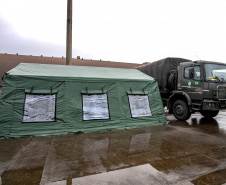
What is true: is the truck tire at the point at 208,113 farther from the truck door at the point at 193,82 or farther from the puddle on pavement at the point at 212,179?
the puddle on pavement at the point at 212,179

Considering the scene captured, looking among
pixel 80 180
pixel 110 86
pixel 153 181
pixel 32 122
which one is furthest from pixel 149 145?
pixel 32 122

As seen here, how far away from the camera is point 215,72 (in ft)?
20.6

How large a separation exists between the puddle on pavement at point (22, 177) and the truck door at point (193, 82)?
603cm

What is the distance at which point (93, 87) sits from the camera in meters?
5.66

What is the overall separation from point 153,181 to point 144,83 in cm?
436

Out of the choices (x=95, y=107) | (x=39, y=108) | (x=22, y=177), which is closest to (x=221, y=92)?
(x=95, y=107)

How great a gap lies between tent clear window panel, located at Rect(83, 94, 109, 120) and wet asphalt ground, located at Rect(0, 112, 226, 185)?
0.64 metres

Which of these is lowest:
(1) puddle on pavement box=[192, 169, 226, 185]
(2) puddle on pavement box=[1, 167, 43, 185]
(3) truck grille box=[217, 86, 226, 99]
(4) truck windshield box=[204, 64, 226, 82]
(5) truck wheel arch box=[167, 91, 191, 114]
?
(1) puddle on pavement box=[192, 169, 226, 185]

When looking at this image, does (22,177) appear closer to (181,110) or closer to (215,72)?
(181,110)

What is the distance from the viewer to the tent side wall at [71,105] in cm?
462

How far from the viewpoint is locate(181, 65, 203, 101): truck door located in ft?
20.5

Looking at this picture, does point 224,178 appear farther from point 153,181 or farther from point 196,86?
point 196,86

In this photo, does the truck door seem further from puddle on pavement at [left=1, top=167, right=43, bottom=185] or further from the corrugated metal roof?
the corrugated metal roof

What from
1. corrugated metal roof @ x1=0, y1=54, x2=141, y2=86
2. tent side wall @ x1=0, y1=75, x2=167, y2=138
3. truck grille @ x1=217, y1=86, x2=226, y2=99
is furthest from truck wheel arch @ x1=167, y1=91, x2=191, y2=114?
corrugated metal roof @ x1=0, y1=54, x2=141, y2=86
